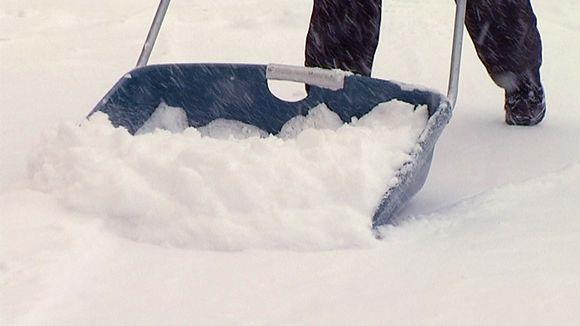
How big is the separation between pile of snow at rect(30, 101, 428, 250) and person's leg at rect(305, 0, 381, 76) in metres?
0.48

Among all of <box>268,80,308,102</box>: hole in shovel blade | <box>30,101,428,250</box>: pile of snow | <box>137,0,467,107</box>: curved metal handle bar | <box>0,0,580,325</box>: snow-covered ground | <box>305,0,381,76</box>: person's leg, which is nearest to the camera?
<box>0,0,580,325</box>: snow-covered ground

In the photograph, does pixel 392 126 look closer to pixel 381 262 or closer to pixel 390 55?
pixel 381 262

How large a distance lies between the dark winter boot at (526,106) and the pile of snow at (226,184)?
0.59 m

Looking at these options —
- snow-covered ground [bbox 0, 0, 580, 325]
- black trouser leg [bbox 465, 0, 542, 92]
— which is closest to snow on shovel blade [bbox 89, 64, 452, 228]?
snow-covered ground [bbox 0, 0, 580, 325]

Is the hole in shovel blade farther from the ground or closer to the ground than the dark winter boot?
closer to the ground

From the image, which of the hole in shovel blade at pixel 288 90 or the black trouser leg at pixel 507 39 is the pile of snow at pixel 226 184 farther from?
the hole in shovel blade at pixel 288 90

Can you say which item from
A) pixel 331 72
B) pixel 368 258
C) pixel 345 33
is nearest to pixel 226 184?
pixel 368 258

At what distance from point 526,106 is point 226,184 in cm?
84

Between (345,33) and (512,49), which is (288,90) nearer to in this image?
(345,33)

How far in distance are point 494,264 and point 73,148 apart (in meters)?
0.57

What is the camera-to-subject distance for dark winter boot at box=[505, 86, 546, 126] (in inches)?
71.2

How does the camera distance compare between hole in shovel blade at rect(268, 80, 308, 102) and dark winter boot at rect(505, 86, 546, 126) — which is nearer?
dark winter boot at rect(505, 86, 546, 126)

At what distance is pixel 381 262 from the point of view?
111cm

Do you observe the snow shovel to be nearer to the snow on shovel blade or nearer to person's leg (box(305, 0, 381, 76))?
the snow on shovel blade
